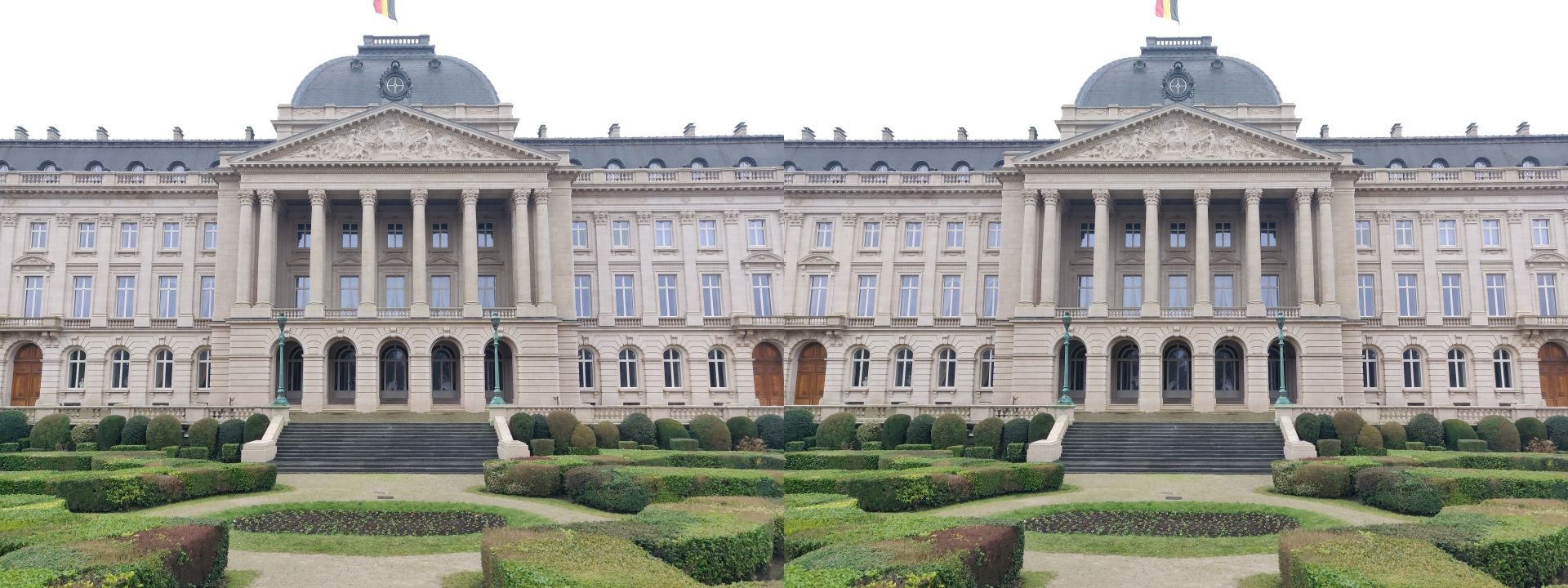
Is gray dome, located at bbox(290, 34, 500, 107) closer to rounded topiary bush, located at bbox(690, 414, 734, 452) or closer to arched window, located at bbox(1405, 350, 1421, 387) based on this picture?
rounded topiary bush, located at bbox(690, 414, 734, 452)

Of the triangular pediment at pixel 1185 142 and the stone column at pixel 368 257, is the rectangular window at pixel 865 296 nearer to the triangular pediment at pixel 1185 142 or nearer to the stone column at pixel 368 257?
the triangular pediment at pixel 1185 142

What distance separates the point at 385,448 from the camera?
59906mm

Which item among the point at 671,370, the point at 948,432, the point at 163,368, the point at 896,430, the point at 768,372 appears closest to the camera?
the point at 948,432

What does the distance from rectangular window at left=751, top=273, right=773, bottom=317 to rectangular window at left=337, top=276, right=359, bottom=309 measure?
20589mm

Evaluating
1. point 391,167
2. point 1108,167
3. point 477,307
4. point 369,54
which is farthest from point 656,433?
point 369,54

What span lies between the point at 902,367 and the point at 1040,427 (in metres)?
22.6

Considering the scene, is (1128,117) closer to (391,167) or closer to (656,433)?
(656,433)

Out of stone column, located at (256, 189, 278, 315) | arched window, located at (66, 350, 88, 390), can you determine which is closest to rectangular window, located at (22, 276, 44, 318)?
arched window, located at (66, 350, 88, 390)

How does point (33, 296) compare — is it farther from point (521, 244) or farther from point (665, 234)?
point (665, 234)

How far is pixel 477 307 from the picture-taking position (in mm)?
78375

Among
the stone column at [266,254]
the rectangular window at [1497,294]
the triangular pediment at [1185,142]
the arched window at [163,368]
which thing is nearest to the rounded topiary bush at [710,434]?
the triangular pediment at [1185,142]

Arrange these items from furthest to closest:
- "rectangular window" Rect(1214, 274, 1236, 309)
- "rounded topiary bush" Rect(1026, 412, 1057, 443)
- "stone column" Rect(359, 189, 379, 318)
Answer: "rectangular window" Rect(1214, 274, 1236, 309), "stone column" Rect(359, 189, 379, 318), "rounded topiary bush" Rect(1026, 412, 1057, 443)

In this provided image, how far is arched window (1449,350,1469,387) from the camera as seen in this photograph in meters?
82.8

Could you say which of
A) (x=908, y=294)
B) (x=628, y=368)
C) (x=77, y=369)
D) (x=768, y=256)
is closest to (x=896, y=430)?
(x=908, y=294)
